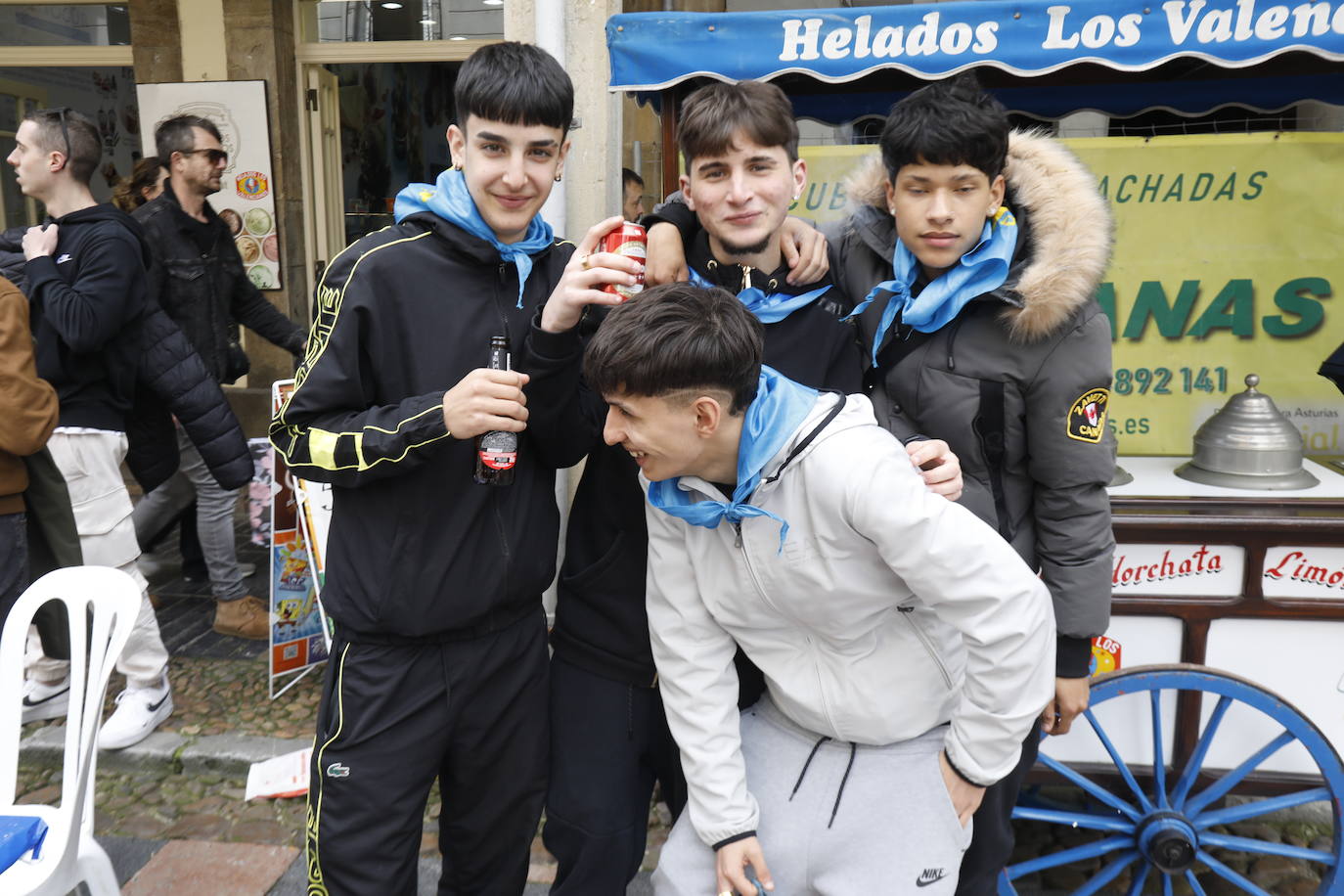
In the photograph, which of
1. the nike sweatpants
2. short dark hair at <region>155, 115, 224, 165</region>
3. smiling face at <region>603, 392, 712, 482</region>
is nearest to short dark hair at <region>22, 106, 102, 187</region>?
short dark hair at <region>155, 115, 224, 165</region>

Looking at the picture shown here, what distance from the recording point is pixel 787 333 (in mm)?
2301

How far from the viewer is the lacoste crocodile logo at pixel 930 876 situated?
1953mm

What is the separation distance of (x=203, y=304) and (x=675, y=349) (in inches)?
145

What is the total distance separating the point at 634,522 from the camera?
2.30 metres

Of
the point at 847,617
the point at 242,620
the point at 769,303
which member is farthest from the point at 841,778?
the point at 242,620

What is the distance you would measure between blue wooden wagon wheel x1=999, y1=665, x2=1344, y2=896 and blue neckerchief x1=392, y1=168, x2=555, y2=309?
6.13ft

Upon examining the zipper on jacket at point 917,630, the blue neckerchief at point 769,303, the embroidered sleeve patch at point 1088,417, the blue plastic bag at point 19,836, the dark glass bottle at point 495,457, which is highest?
the blue neckerchief at point 769,303

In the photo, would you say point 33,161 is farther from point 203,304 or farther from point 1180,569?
point 1180,569

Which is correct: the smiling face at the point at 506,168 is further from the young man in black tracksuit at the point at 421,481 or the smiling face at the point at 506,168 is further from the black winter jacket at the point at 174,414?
the black winter jacket at the point at 174,414

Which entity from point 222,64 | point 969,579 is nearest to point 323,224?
point 222,64

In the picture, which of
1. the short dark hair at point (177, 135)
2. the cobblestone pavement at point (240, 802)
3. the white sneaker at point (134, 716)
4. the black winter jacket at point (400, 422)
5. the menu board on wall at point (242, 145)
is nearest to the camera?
the black winter jacket at point (400, 422)

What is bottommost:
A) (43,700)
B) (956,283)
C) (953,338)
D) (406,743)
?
(43,700)

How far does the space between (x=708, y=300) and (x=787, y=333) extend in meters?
0.42

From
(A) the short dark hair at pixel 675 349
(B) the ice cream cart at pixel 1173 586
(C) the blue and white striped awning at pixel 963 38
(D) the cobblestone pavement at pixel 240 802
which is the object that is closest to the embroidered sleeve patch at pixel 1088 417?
(A) the short dark hair at pixel 675 349
